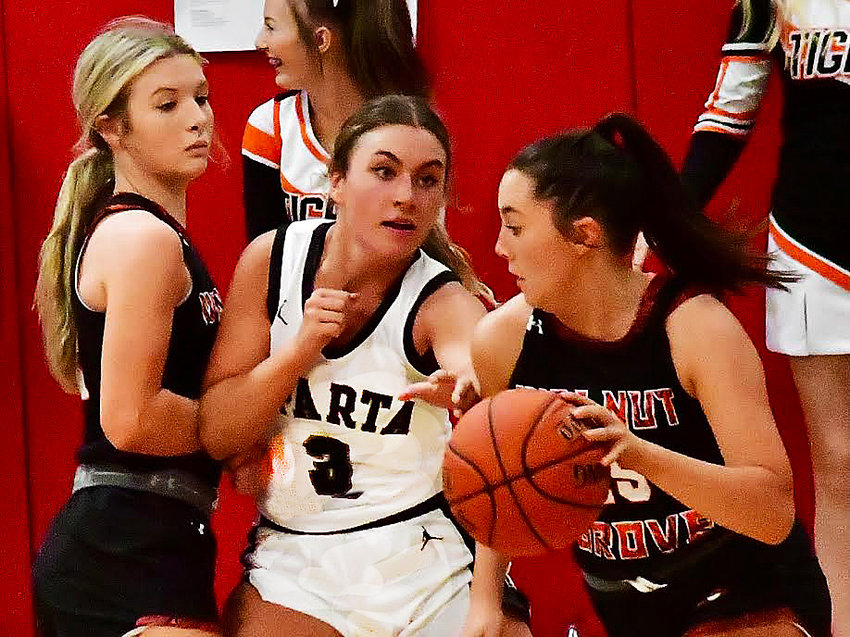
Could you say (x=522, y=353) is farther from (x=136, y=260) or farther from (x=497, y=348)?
(x=136, y=260)

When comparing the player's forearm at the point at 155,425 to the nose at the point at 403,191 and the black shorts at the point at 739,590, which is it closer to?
the nose at the point at 403,191

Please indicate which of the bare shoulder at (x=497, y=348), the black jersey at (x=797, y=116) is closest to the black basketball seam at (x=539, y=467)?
the bare shoulder at (x=497, y=348)

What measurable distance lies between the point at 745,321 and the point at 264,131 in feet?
4.49

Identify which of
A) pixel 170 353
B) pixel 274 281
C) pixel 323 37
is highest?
pixel 323 37

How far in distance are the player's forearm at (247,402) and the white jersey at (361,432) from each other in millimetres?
60

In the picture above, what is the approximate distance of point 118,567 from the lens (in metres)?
2.25

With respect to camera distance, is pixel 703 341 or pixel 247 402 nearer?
pixel 703 341

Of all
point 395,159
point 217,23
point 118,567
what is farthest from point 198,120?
point 217,23

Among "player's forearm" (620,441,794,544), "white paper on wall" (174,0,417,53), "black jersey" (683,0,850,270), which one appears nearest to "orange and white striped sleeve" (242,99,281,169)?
"white paper on wall" (174,0,417,53)

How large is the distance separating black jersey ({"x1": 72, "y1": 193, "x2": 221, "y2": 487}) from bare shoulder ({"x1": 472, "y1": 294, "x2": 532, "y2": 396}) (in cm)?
53

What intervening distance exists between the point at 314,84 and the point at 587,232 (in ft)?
3.94

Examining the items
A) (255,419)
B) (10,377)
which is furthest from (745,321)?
(10,377)

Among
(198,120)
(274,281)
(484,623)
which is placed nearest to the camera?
(484,623)

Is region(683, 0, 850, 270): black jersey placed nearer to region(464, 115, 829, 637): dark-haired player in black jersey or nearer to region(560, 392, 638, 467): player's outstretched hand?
region(464, 115, 829, 637): dark-haired player in black jersey
